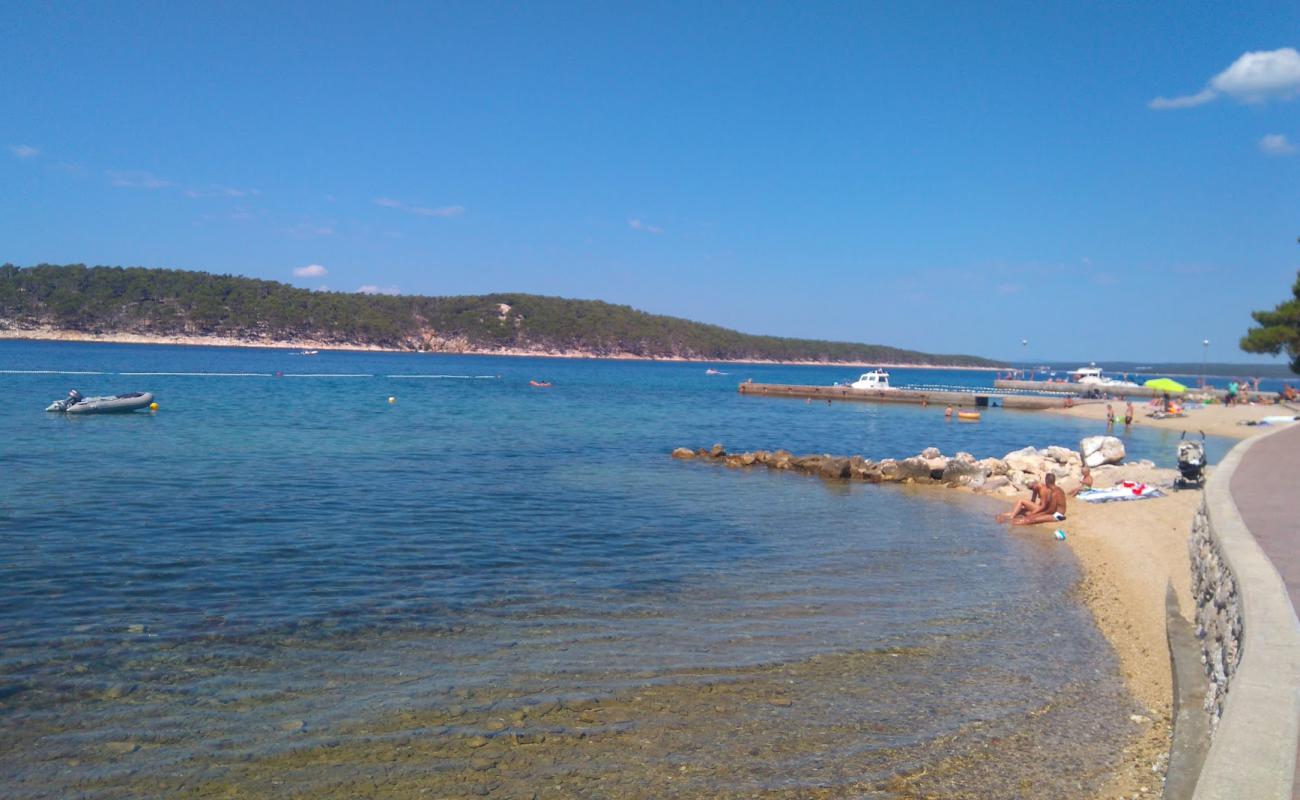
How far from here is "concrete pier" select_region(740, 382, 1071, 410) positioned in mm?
65375

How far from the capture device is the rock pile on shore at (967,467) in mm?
23422

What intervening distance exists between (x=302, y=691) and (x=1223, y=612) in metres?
8.19

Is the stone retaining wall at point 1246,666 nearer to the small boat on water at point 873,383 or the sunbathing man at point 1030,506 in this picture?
the sunbathing man at point 1030,506

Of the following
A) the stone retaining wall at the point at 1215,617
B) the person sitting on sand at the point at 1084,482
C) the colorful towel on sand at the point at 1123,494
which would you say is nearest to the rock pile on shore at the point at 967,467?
the person sitting on sand at the point at 1084,482

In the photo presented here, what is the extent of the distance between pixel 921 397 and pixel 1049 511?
51.0 meters

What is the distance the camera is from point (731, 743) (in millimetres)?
7086

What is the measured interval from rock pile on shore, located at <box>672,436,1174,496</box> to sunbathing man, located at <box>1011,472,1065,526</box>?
333cm

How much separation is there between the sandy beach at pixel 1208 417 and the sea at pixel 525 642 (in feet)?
100

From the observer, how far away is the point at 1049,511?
18.4 m

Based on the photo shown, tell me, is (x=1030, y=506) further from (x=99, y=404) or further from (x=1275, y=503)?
(x=99, y=404)

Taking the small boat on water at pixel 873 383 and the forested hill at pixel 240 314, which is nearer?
the small boat on water at pixel 873 383

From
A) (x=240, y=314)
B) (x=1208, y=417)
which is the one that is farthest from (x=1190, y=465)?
(x=240, y=314)

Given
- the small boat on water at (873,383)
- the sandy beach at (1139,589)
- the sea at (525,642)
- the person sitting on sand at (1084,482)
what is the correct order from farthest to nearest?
the small boat on water at (873,383) < the person sitting on sand at (1084,482) < the sandy beach at (1139,589) < the sea at (525,642)

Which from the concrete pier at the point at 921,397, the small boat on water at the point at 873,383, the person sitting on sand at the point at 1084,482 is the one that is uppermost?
the small boat on water at the point at 873,383
